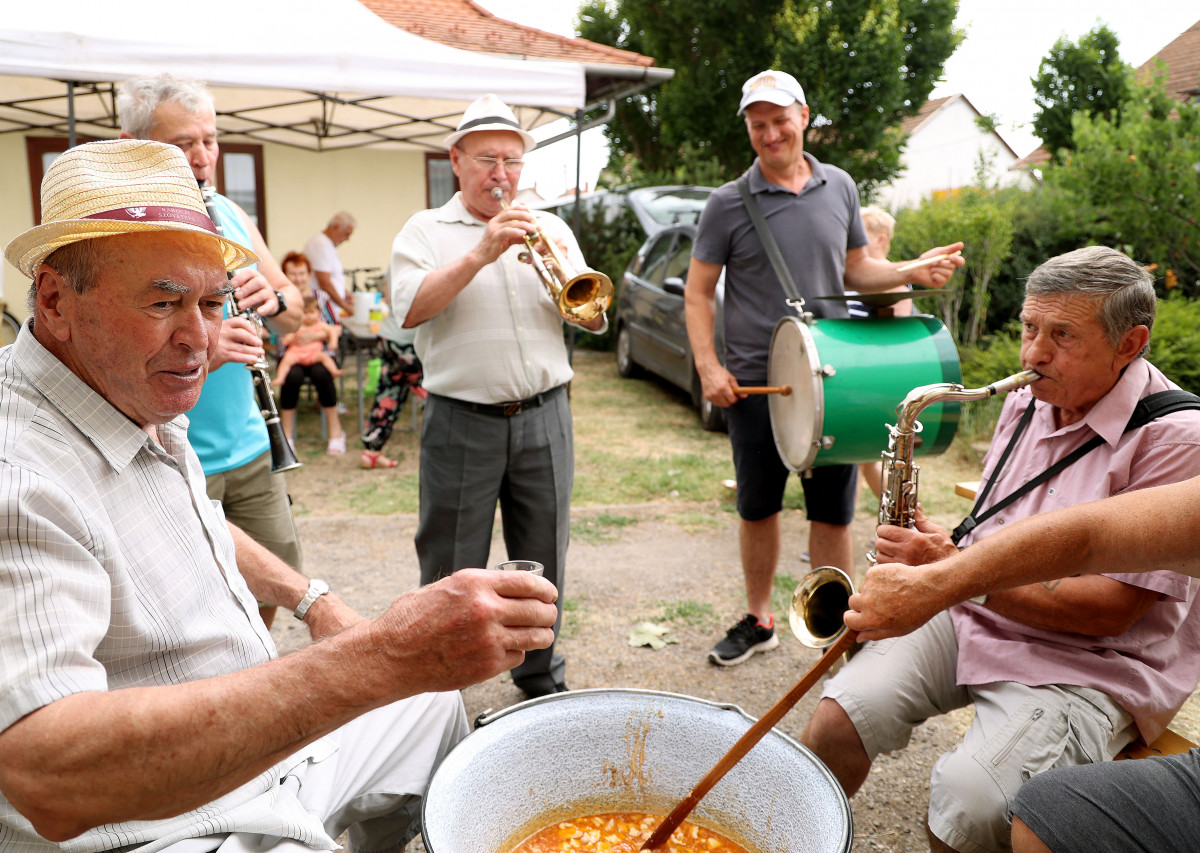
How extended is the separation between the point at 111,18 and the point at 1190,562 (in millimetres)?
5871

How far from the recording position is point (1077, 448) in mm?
2250

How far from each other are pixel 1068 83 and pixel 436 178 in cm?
1655

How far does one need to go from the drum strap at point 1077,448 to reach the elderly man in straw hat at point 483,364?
1503mm

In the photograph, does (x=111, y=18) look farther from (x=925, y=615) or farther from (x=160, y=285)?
(x=925, y=615)

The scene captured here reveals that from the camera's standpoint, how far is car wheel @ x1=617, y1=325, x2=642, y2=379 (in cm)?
1049

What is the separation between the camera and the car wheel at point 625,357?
10.5 metres

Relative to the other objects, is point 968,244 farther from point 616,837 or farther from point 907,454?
point 616,837

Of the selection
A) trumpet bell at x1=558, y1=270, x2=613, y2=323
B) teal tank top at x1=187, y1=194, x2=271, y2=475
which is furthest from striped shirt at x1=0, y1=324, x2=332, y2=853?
trumpet bell at x1=558, y1=270, x2=613, y2=323

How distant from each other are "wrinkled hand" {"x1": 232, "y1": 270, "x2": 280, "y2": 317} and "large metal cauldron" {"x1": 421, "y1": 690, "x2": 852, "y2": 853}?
1.75 m

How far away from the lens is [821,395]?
3275mm

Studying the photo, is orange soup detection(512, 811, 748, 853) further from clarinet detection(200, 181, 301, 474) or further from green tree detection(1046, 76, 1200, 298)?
green tree detection(1046, 76, 1200, 298)

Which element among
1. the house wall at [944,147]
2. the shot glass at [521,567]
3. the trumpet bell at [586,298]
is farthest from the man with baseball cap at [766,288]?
the house wall at [944,147]

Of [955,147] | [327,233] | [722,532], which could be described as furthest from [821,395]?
[955,147]

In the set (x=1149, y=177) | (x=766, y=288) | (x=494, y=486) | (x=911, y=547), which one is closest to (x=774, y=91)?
(x=766, y=288)
